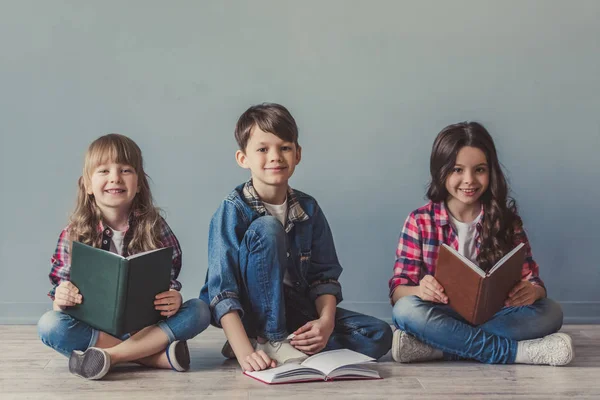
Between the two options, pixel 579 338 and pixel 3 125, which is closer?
pixel 579 338

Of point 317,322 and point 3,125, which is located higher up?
point 3,125

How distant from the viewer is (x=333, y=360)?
1985 millimetres

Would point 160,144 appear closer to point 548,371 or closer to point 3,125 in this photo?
point 3,125

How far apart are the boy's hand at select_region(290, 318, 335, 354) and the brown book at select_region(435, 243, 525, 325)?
0.37 m

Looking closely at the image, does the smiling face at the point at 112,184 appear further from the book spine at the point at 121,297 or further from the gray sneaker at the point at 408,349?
the gray sneaker at the point at 408,349

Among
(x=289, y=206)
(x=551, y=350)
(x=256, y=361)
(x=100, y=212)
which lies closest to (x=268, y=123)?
(x=289, y=206)

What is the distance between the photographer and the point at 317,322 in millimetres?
2105

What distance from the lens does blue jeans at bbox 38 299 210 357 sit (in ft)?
6.77

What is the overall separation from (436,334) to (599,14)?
54.3 inches

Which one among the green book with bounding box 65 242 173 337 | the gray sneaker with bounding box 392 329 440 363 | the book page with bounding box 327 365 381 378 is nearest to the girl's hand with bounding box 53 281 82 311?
the green book with bounding box 65 242 173 337

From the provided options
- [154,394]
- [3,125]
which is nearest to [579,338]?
[154,394]

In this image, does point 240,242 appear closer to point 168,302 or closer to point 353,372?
point 168,302

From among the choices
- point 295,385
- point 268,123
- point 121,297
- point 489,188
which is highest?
point 268,123

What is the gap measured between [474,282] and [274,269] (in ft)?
1.75
